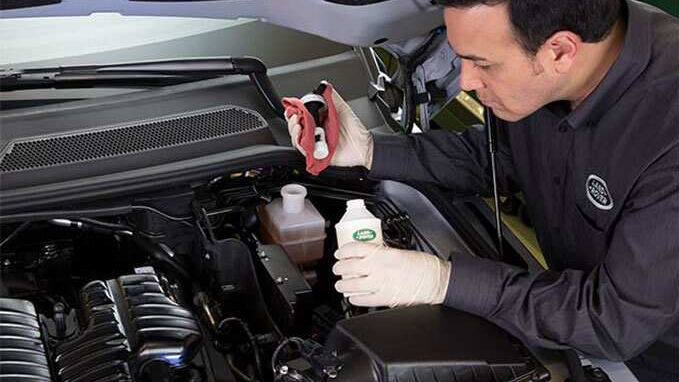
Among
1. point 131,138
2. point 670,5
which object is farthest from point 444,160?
point 670,5

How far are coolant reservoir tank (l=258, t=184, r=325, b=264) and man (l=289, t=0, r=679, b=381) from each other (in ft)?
0.93

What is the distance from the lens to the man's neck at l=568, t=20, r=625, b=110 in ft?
4.78

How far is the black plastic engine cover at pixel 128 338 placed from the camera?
1.29m

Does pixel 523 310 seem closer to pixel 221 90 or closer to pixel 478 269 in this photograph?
pixel 478 269

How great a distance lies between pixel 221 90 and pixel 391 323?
0.84 m

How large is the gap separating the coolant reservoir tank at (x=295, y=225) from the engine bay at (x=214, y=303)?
17 mm

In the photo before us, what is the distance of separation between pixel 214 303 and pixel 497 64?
2.19ft

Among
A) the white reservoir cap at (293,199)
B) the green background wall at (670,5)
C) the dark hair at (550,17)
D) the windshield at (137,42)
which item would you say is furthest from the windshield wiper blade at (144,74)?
the green background wall at (670,5)

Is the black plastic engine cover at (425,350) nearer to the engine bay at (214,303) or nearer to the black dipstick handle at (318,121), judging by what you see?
the engine bay at (214,303)

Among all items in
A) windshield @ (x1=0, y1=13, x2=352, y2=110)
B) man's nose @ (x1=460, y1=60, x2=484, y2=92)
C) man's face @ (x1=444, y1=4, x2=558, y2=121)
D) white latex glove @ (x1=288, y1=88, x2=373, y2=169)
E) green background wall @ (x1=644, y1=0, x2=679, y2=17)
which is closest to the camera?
man's face @ (x1=444, y1=4, x2=558, y2=121)

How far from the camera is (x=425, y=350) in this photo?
1263mm

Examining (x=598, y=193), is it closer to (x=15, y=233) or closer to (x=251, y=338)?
(x=251, y=338)

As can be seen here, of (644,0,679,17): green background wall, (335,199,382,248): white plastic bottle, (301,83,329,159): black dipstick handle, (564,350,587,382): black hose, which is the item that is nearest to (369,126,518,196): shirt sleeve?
(301,83,329,159): black dipstick handle

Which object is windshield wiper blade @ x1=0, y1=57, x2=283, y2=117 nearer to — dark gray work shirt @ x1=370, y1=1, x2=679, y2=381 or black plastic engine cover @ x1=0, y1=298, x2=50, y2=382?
dark gray work shirt @ x1=370, y1=1, x2=679, y2=381
